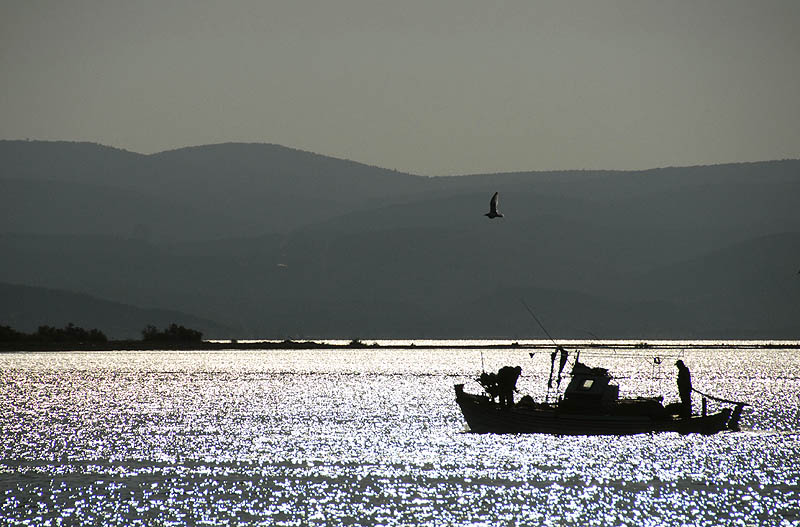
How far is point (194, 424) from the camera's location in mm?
81875

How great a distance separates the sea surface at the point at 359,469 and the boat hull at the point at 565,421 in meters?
0.89

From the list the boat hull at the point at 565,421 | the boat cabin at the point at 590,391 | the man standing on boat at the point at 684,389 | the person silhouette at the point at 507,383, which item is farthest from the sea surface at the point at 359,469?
the boat cabin at the point at 590,391

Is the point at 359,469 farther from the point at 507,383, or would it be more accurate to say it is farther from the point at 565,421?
the point at 507,383

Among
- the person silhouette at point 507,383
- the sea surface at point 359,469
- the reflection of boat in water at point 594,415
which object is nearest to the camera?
the sea surface at point 359,469

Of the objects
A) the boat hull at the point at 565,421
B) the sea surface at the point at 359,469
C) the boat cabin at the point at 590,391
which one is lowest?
the sea surface at the point at 359,469

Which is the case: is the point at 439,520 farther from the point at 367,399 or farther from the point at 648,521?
the point at 367,399

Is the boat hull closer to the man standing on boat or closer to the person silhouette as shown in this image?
the man standing on boat

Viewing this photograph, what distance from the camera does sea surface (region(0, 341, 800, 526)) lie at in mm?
47031

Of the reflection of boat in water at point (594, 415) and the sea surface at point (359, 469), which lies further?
the reflection of boat in water at point (594, 415)

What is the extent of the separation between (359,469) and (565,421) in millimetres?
14098

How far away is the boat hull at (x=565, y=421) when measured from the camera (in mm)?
67062

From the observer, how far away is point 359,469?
58.7m

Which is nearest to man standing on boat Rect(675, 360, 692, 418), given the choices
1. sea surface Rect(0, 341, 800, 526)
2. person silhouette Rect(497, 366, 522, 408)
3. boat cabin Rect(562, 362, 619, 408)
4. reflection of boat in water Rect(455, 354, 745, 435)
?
reflection of boat in water Rect(455, 354, 745, 435)

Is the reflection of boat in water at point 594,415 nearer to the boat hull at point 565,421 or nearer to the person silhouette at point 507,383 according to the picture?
the boat hull at point 565,421
